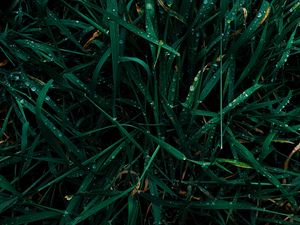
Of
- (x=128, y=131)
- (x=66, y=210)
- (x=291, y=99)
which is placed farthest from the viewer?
(x=291, y=99)

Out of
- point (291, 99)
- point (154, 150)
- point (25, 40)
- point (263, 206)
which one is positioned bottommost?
point (263, 206)

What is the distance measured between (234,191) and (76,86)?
547 millimetres

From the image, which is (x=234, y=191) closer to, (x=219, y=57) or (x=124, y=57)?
(x=219, y=57)

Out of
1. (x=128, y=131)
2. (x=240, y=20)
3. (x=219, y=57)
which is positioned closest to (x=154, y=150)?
(x=128, y=131)

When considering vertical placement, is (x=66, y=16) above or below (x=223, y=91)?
above

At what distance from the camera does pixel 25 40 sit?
145cm

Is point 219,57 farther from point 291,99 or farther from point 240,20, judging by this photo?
point 291,99

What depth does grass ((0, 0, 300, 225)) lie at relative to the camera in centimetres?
129

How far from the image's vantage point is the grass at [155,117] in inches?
50.9

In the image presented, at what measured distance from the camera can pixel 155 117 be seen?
1340mm

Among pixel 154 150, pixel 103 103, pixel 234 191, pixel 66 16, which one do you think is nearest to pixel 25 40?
pixel 66 16

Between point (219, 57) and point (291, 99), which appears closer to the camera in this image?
point (219, 57)

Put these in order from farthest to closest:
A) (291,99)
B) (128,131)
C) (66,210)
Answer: (291,99), (128,131), (66,210)

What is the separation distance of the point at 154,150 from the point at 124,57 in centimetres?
28
